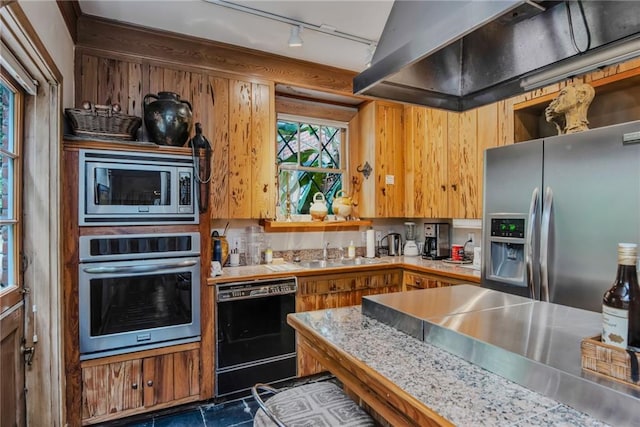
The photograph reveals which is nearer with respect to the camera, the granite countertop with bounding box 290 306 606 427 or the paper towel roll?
the granite countertop with bounding box 290 306 606 427

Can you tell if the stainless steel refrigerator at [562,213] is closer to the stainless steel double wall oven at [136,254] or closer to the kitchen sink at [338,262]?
the kitchen sink at [338,262]

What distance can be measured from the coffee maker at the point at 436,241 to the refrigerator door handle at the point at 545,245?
143 centimetres

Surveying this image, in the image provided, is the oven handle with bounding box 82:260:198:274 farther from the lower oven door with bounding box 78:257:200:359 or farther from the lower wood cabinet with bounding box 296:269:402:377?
the lower wood cabinet with bounding box 296:269:402:377

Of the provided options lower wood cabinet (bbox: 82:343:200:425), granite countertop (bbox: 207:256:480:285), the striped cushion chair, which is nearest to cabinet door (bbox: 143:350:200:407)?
lower wood cabinet (bbox: 82:343:200:425)

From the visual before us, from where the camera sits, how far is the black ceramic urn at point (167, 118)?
2484 mm

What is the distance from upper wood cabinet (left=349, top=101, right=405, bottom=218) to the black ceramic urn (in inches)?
74.2

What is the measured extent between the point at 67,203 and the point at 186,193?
2.26 feet

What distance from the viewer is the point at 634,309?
0.81 meters

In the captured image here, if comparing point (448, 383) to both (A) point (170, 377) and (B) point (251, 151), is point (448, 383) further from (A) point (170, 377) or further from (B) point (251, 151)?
(B) point (251, 151)

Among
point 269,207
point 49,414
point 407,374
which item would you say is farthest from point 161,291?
point 407,374

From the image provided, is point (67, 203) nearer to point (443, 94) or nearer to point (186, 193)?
point (186, 193)

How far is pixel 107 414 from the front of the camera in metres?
2.27

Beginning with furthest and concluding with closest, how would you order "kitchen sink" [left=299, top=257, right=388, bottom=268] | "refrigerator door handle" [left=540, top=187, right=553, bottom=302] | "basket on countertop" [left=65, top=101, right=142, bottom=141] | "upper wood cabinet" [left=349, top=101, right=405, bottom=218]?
"upper wood cabinet" [left=349, top=101, right=405, bottom=218]
"kitchen sink" [left=299, top=257, right=388, bottom=268]
"basket on countertop" [left=65, top=101, right=142, bottom=141]
"refrigerator door handle" [left=540, top=187, right=553, bottom=302]

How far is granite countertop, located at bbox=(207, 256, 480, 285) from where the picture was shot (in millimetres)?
2684
